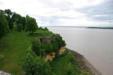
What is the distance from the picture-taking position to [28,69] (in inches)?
631

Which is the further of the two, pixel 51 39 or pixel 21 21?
pixel 21 21

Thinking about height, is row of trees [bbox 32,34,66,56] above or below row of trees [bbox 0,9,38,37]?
below

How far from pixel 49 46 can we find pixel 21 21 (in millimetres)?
23732

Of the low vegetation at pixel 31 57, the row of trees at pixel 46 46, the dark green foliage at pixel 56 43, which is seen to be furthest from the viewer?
the dark green foliage at pixel 56 43

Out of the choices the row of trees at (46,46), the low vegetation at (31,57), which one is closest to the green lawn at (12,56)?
the low vegetation at (31,57)

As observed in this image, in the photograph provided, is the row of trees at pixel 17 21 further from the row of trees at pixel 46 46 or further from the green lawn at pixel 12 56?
the green lawn at pixel 12 56

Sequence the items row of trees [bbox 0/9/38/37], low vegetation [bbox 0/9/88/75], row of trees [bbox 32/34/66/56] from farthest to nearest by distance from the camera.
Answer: row of trees [bbox 0/9/38/37], row of trees [bbox 32/34/66/56], low vegetation [bbox 0/9/88/75]

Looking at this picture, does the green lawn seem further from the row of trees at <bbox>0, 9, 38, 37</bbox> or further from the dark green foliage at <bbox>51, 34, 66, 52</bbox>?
the row of trees at <bbox>0, 9, 38, 37</bbox>

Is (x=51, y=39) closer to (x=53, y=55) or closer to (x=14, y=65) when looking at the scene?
(x=53, y=55)

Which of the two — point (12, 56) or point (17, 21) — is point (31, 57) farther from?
point (17, 21)

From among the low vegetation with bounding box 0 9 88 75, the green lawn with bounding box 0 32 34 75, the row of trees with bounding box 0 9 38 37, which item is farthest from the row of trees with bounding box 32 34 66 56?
the row of trees with bounding box 0 9 38 37

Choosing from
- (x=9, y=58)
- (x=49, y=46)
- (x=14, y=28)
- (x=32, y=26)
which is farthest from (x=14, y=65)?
(x=14, y=28)

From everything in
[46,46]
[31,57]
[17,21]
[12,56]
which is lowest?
[12,56]

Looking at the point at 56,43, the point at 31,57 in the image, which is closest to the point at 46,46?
the point at 56,43
